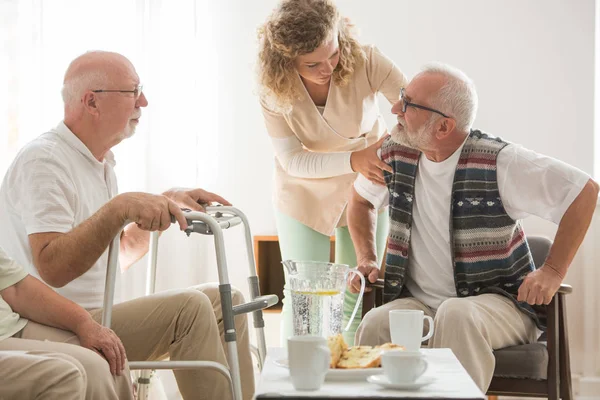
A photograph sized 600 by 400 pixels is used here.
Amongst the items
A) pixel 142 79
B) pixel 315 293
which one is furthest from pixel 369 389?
pixel 142 79

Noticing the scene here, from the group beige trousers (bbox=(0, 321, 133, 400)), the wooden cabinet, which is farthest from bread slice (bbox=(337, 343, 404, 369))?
the wooden cabinet

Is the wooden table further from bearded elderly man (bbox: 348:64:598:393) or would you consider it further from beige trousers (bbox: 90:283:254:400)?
bearded elderly man (bbox: 348:64:598:393)

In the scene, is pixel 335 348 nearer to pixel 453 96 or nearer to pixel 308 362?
pixel 308 362

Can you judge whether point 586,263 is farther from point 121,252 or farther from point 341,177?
point 121,252

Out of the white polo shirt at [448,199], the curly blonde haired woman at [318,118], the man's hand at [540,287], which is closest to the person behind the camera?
the man's hand at [540,287]

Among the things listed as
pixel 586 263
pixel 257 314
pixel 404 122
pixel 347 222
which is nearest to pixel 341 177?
pixel 347 222

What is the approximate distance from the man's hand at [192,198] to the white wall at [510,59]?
176cm

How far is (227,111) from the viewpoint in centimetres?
411

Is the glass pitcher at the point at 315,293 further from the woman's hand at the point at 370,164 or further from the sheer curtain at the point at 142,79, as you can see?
the sheer curtain at the point at 142,79

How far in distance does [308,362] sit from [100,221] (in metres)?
0.67

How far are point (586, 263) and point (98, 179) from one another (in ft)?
7.41

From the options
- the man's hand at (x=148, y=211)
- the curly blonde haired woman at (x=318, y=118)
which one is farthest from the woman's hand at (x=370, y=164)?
the man's hand at (x=148, y=211)

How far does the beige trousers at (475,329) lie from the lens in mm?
2078

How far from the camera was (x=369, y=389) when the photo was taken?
4.75 ft
